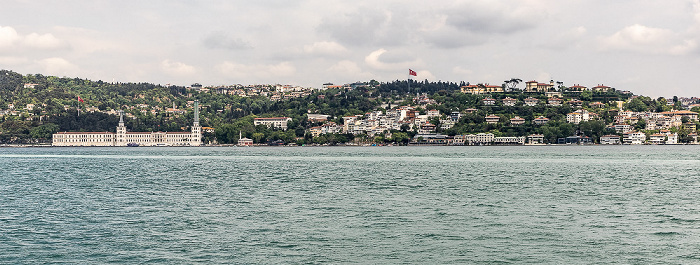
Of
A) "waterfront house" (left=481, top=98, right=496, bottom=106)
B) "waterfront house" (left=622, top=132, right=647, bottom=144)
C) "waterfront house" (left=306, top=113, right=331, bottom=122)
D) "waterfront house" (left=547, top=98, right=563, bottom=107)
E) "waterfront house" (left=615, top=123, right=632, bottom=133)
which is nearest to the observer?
"waterfront house" (left=622, top=132, right=647, bottom=144)

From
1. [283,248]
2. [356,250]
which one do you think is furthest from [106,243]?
[356,250]

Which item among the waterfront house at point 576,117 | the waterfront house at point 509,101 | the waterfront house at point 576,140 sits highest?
the waterfront house at point 509,101

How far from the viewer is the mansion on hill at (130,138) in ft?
539

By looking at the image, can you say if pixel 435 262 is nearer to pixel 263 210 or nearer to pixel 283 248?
pixel 283 248

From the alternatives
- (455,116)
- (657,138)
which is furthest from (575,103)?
(455,116)

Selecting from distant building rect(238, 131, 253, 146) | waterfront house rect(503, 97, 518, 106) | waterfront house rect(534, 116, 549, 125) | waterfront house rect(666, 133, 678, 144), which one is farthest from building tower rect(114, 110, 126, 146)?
waterfront house rect(666, 133, 678, 144)

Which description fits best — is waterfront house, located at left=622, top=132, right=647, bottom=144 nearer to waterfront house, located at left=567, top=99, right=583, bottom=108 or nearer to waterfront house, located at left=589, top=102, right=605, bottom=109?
waterfront house, located at left=567, top=99, right=583, bottom=108

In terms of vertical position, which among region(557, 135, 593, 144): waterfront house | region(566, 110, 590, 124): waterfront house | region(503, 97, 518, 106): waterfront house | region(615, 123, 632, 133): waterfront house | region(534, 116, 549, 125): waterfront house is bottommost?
region(557, 135, 593, 144): waterfront house

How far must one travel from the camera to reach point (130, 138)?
564ft

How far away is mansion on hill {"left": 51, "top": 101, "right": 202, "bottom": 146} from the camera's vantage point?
16438 cm

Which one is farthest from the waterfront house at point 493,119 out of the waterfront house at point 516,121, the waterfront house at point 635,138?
the waterfront house at point 635,138

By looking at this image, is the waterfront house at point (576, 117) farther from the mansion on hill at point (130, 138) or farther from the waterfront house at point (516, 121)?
the mansion on hill at point (130, 138)

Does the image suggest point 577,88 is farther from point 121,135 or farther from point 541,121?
point 121,135

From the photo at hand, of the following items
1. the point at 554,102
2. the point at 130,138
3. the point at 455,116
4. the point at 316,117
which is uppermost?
the point at 554,102
